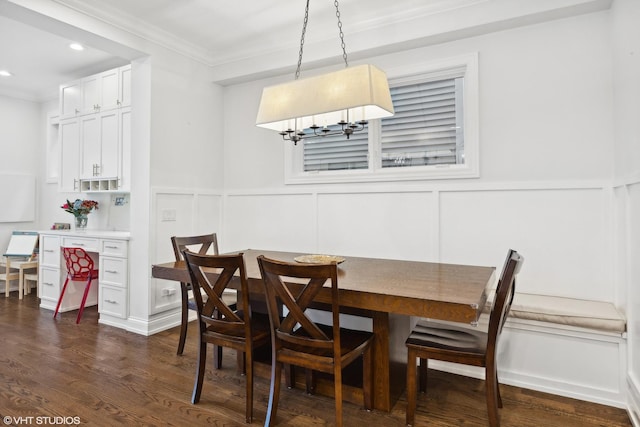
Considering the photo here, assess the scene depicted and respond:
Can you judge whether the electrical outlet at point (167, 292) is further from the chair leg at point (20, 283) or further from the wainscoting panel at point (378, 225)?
the chair leg at point (20, 283)

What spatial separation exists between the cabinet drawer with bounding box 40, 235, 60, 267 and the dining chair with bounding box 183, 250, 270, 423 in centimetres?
291

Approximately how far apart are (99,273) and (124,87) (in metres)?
1.94

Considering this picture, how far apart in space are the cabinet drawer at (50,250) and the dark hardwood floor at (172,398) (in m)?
1.28

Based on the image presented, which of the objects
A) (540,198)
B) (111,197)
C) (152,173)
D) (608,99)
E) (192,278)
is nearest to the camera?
(192,278)

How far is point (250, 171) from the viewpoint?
163 inches

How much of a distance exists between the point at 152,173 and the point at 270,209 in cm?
118

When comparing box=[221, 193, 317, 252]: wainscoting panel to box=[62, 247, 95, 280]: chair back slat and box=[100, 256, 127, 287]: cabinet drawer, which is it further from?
box=[62, 247, 95, 280]: chair back slat

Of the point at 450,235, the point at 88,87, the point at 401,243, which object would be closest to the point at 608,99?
the point at 450,235

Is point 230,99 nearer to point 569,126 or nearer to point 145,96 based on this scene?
point 145,96

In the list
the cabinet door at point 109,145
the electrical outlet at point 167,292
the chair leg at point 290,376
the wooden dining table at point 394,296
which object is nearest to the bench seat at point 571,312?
the wooden dining table at point 394,296

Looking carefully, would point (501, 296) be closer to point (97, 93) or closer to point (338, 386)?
point (338, 386)

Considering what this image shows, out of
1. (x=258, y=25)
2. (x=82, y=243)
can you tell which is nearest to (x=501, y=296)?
(x=258, y=25)

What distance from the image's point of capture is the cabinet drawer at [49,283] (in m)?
4.15

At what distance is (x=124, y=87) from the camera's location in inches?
156
